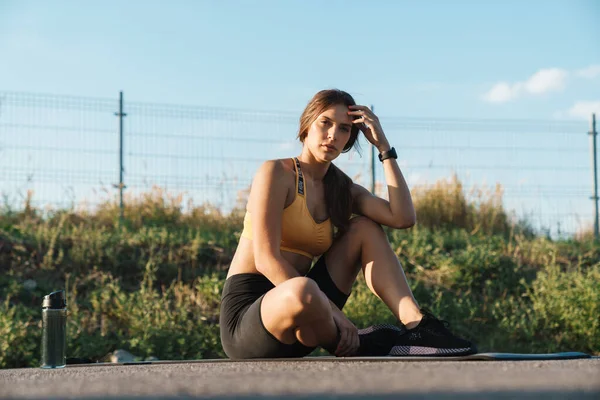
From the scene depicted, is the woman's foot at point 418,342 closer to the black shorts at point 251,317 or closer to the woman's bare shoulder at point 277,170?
the black shorts at point 251,317

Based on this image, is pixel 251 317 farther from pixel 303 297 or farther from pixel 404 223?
pixel 404 223

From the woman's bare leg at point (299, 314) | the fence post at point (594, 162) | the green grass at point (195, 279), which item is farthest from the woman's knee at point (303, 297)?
the fence post at point (594, 162)

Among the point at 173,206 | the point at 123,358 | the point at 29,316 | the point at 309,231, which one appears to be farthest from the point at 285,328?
the point at 173,206

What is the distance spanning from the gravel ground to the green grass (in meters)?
3.13

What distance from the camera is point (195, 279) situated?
309 inches

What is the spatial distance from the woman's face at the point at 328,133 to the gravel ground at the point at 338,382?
1.19 meters

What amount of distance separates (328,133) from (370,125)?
0.32m

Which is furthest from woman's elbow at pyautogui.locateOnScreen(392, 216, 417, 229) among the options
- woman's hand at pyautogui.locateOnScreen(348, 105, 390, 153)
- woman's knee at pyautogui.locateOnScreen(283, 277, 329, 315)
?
woman's knee at pyautogui.locateOnScreen(283, 277, 329, 315)

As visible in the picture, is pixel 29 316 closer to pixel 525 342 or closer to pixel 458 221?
pixel 525 342

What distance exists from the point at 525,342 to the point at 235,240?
3349 mm

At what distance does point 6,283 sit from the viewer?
751 cm

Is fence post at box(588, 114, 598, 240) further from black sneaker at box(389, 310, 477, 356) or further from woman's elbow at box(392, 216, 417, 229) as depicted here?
black sneaker at box(389, 310, 477, 356)

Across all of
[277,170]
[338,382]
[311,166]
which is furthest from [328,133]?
[338,382]

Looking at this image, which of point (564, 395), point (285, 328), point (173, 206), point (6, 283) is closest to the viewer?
point (564, 395)
